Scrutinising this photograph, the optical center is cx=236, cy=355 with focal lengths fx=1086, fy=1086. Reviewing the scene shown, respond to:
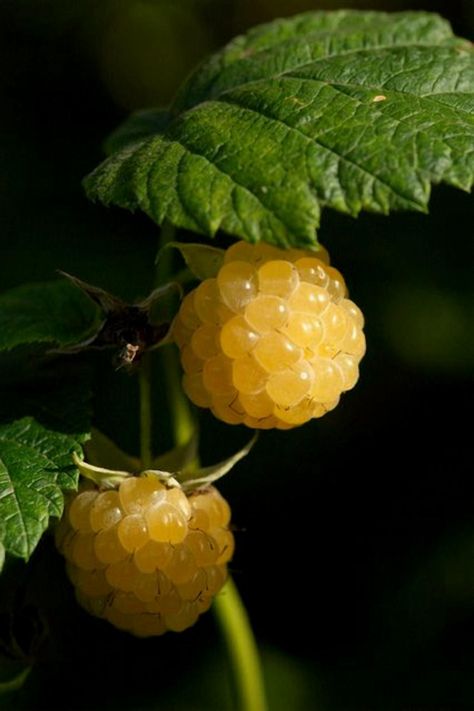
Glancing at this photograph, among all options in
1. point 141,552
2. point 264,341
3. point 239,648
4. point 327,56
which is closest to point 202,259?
point 264,341

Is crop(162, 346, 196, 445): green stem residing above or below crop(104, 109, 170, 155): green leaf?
below

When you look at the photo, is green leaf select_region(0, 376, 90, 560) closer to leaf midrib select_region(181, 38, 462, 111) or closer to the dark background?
leaf midrib select_region(181, 38, 462, 111)

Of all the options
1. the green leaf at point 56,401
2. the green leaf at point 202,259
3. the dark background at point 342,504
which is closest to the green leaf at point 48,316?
the green leaf at point 56,401

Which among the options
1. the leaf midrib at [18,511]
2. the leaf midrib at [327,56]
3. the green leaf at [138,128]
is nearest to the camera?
the leaf midrib at [18,511]

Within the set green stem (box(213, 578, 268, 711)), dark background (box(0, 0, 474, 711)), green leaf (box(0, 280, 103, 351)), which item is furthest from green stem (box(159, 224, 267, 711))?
dark background (box(0, 0, 474, 711))

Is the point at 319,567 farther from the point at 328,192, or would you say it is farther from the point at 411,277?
the point at 328,192

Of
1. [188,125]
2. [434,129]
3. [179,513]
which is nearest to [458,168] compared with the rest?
[434,129]

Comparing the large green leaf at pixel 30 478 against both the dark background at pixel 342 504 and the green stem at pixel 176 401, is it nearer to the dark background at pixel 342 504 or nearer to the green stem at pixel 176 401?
the green stem at pixel 176 401
